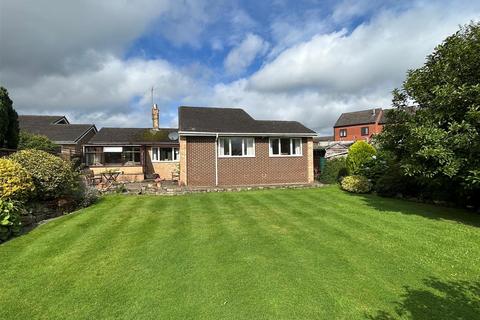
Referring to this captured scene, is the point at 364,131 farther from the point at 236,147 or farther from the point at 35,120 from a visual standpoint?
the point at 35,120

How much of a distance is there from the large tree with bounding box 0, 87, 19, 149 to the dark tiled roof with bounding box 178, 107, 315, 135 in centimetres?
812

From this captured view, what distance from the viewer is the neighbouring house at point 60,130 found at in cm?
2845

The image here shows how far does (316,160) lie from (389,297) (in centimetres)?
2170

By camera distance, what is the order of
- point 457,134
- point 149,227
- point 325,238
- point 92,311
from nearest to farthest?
1. point 92,311
2. point 325,238
3. point 457,134
4. point 149,227

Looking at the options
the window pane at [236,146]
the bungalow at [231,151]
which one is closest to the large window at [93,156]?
the bungalow at [231,151]

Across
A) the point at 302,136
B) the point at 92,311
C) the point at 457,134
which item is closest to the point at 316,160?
the point at 302,136

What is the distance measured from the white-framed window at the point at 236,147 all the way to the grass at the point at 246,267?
8617 mm

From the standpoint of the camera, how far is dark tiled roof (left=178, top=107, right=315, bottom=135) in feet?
62.2

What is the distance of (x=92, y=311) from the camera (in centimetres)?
454

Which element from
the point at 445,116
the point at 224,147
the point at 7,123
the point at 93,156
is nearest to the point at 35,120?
the point at 93,156

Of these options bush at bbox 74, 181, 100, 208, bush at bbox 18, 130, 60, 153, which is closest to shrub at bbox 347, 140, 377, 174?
bush at bbox 74, 181, 100, 208

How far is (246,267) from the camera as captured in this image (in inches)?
237

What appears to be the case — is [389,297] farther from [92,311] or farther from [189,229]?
[189,229]

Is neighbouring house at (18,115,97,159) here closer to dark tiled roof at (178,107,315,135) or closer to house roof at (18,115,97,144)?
house roof at (18,115,97,144)
